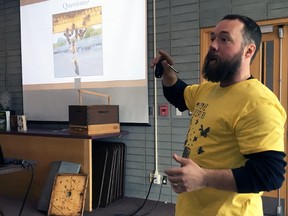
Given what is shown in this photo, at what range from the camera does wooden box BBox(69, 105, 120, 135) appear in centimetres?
288

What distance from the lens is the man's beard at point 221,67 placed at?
105cm

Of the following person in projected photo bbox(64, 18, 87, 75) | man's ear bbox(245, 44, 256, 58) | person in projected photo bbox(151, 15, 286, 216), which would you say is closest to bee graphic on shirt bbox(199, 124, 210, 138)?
person in projected photo bbox(151, 15, 286, 216)

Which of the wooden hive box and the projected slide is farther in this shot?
the projected slide

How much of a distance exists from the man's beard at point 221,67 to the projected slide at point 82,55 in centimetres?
211

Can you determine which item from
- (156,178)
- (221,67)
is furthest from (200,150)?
(156,178)

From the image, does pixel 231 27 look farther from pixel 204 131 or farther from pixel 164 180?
pixel 164 180

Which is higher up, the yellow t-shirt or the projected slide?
the projected slide

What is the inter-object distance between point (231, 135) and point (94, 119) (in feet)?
6.84

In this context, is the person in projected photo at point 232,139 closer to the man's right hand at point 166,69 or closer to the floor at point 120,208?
the man's right hand at point 166,69

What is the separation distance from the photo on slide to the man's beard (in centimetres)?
247

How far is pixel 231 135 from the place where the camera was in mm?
983

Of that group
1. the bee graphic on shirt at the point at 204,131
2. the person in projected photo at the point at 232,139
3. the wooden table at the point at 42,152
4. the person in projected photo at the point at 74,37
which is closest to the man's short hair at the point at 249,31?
the person in projected photo at the point at 232,139

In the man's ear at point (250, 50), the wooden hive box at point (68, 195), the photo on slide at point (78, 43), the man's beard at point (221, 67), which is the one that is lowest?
the wooden hive box at point (68, 195)

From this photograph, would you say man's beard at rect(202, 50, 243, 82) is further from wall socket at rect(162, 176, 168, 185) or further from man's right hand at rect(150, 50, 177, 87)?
wall socket at rect(162, 176, 168, 185)
